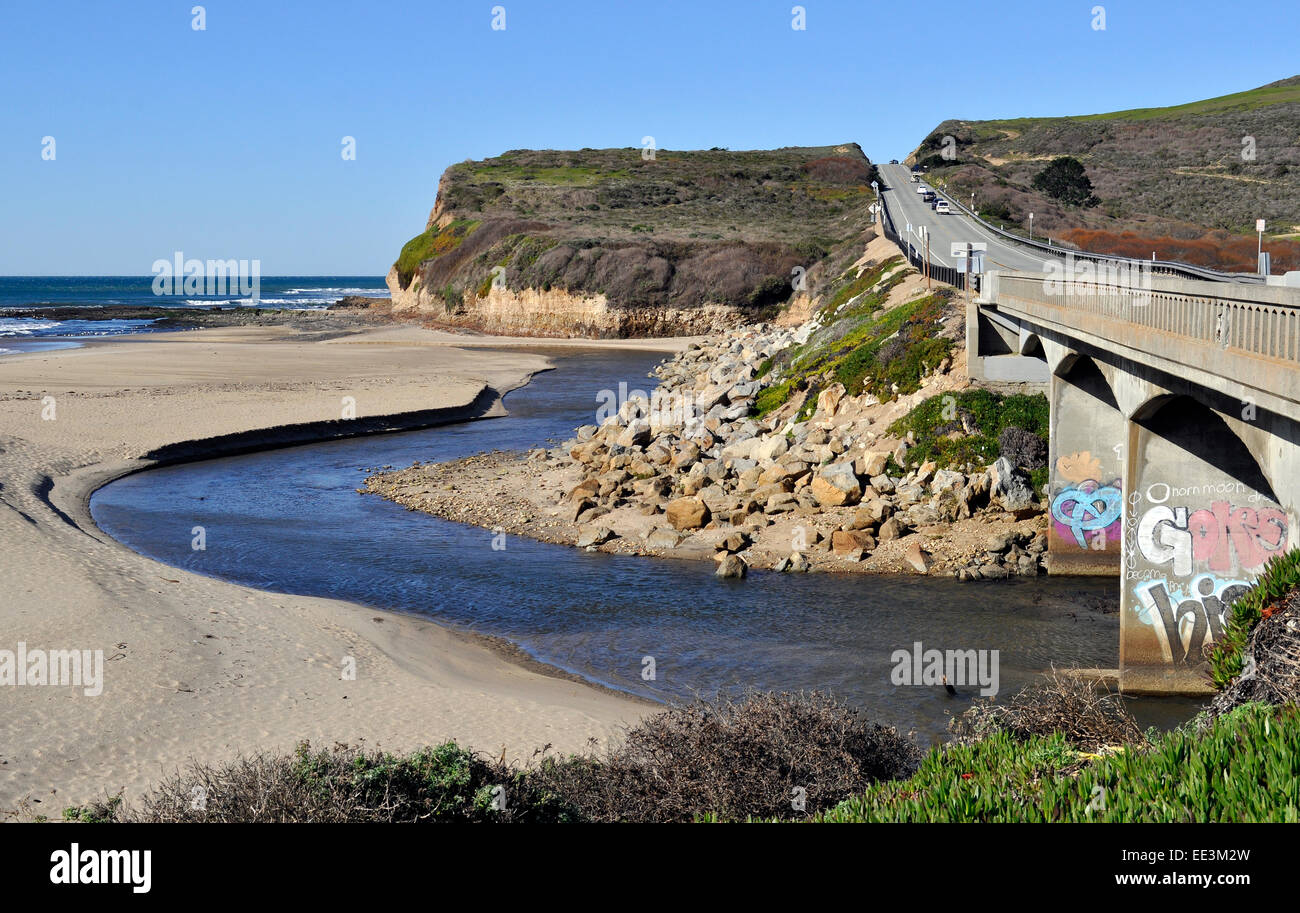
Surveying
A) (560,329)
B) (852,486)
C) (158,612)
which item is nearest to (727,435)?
(852,486)

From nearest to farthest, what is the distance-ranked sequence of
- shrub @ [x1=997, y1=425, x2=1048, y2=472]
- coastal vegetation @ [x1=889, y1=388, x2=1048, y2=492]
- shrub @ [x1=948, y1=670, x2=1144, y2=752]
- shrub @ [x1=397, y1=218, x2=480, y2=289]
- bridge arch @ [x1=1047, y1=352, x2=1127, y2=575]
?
shrub @ [x1=948, y1=670, x2=1144, y2=752] → bridge arch @ [x1=1047, y1=352, x2=1127, y2=575] → shrub @ [x1=997, y1=425, x2=1048, y2=472] → coastal vegetation @ [x1=889, y1=388, x2=1048, y2=492] → shrub @ [x1=397, y1=218, x2=480, y2=289]

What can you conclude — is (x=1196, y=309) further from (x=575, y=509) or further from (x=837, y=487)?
(x=575, y=509)

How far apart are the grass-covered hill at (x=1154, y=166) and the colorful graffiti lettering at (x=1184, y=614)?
1492 inches

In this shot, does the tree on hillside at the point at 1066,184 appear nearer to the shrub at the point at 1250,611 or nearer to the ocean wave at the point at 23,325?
the shrub at the point at 1250,611

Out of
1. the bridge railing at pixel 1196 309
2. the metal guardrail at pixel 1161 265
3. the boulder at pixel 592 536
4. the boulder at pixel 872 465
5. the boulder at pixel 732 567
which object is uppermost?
the metal guardrail at pixel 1161 265

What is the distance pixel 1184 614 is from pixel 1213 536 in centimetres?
131

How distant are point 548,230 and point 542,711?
295 feet

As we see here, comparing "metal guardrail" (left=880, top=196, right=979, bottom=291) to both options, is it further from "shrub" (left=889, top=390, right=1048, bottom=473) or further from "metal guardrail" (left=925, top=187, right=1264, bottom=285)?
"shrub" (left=889, top=390, right=1048, bottom=473)

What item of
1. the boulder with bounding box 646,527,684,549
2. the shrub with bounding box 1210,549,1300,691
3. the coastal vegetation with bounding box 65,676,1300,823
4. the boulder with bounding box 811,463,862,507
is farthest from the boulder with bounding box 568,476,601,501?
the shrub with bounding box 1210,549,1300,691

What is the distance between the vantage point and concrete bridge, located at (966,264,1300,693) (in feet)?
35.3

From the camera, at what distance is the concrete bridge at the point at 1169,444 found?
35.3 feet

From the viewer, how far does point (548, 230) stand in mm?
100375

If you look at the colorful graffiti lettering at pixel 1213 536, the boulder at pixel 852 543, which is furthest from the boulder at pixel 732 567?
the colorful graffiti lettering at pixel 1213 536

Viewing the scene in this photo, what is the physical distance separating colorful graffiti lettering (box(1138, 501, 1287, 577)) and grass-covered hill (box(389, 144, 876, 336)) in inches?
1932
